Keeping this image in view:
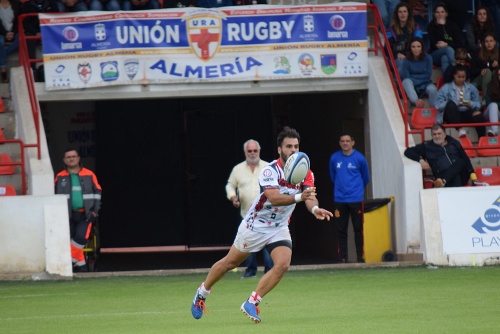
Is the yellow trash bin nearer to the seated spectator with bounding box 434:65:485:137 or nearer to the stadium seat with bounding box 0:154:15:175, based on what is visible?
the seated spectator with bounding box 434:65:485:137

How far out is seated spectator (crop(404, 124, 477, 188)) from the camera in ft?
61.7

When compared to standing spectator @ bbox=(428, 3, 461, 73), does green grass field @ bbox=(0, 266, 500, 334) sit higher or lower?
lower

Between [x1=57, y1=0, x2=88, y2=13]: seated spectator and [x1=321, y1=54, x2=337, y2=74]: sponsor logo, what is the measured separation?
4303 mm

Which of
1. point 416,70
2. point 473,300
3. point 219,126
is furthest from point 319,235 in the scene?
point 473,300

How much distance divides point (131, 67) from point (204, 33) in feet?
4.63

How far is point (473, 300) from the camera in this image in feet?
43.3

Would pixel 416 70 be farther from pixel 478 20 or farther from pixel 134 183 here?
pixel 134 183

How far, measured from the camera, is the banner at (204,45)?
20.3 metres

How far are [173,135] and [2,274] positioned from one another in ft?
29.3

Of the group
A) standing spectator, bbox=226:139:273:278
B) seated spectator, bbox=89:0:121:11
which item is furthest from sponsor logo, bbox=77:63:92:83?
standing spectator, bbox=226:139:273:278

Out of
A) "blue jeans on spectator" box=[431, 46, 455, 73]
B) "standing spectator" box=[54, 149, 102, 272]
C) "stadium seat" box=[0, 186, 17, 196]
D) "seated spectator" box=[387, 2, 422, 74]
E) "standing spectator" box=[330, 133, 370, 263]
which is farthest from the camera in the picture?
"blue jeans on spectator" box=[431, 46, 455, 73]

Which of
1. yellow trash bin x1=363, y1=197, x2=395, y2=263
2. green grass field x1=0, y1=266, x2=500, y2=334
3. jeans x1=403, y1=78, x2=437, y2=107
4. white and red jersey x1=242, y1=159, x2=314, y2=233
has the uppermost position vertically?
jeans x1=403, y1=78, x2=437, y2=107

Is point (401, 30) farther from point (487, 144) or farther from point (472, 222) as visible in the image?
point (472, 222)

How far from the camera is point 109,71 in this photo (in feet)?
66.9
